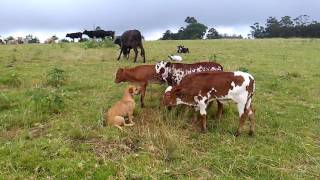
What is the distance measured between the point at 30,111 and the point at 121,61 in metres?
10.3

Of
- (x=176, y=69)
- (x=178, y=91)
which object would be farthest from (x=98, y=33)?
(x=178, y=91)

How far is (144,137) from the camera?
362 inches

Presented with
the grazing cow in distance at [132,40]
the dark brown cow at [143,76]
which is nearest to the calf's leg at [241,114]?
the dark brown cow at [143,76]

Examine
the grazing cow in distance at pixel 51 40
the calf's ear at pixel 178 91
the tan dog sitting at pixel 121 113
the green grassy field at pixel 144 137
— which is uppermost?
the grazing cow in distance at pixel 51 40

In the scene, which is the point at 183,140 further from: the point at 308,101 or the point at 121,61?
the point at 121,61

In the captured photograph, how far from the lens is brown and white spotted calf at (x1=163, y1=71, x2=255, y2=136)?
974cm

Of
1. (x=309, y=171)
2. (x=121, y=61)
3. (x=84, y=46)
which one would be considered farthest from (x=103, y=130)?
(x=84, y=46)

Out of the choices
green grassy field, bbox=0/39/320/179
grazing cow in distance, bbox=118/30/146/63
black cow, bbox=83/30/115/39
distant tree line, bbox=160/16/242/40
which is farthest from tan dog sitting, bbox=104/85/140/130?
distant tree line, bbox=160/16/242/40

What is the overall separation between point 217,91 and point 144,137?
1.78 meters

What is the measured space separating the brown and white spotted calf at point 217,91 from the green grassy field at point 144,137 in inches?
16.2

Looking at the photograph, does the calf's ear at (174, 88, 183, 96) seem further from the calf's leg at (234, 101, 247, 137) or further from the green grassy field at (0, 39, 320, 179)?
the calf's leg at (234, 101, 247, 137)

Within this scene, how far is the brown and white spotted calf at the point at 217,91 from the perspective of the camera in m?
9.74

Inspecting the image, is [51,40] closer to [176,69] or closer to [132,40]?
[132,40]

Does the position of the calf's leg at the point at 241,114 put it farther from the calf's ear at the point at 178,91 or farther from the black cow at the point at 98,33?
the black cow at the point at 98,33
